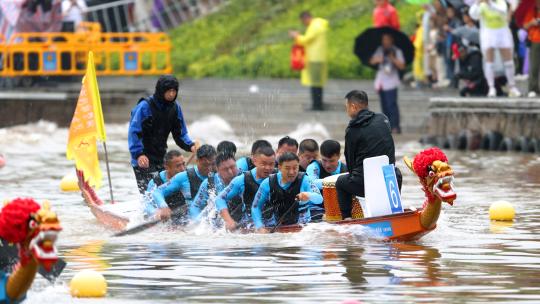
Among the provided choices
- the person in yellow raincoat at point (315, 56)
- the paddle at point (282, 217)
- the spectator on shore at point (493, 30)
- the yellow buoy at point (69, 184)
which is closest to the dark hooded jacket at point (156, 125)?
the paddle at point (282, 217)

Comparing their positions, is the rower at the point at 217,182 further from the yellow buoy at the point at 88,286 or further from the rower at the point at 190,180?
the yellow buoy at the point at 88,286

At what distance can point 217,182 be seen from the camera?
14.9 meters

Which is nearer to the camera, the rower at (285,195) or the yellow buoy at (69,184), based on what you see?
the rower at (285,195)

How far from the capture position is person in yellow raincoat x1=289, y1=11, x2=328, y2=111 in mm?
27062

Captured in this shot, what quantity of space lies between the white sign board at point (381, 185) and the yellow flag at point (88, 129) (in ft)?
12.5

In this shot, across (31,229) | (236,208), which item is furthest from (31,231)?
(236,208)

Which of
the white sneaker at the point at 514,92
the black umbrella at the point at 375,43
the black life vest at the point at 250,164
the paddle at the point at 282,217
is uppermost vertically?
the black umbrella at the point at 375,43

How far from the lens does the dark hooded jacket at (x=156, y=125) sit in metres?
15.8

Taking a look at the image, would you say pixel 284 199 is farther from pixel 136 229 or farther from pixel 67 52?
pixel 67 52

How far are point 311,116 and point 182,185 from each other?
12.3 metres

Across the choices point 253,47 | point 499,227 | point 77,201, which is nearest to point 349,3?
point 253,47

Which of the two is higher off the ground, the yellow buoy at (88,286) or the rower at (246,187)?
the rower at (246,187)

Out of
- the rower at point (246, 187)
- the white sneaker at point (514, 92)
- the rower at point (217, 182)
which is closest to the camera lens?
the rower at point (246, 187)

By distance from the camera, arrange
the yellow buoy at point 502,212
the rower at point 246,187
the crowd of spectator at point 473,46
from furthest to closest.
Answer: the crowd of spectator at point 473,46, the yellow buoy at point 502,212, the rower at point 246,187
